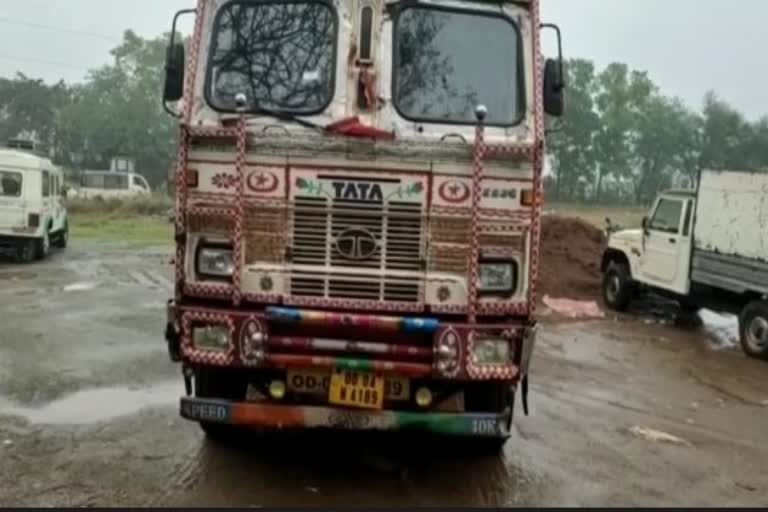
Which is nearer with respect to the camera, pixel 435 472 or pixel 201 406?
pixel 201 406

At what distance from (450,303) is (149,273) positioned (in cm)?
1287

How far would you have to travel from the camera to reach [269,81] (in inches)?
205

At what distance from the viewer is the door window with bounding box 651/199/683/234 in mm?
12961

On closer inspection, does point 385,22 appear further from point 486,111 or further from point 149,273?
point 149,273

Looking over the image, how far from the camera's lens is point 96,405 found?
6906 mm

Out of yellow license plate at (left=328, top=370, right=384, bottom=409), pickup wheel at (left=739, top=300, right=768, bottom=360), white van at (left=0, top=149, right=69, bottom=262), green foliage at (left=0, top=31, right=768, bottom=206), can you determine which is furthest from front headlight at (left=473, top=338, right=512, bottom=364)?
green foliage at (left=0, top=31, right=768, bottom=206)

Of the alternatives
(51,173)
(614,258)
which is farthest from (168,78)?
(51,173)

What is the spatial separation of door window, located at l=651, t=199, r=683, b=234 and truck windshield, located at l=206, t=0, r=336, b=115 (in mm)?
9092

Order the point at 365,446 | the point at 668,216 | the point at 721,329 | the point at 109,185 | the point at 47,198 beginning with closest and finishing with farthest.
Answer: the point at 365,446, the point at 668,216, the point at 721,329, the point at 47,198, the point at 109,185

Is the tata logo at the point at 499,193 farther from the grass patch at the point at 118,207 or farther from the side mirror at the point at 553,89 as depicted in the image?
the grass patch at the point at 118,207

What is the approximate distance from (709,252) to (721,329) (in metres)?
2.18

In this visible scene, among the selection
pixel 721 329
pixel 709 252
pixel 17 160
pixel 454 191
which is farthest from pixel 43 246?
pixel 454 191

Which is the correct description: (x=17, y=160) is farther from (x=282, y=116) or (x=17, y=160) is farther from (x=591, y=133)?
(x=591, y=133)

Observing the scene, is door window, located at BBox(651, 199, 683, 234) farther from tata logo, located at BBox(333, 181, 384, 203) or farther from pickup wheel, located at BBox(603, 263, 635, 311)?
tata logo, located at BBox(333, 181, 384, 203)
